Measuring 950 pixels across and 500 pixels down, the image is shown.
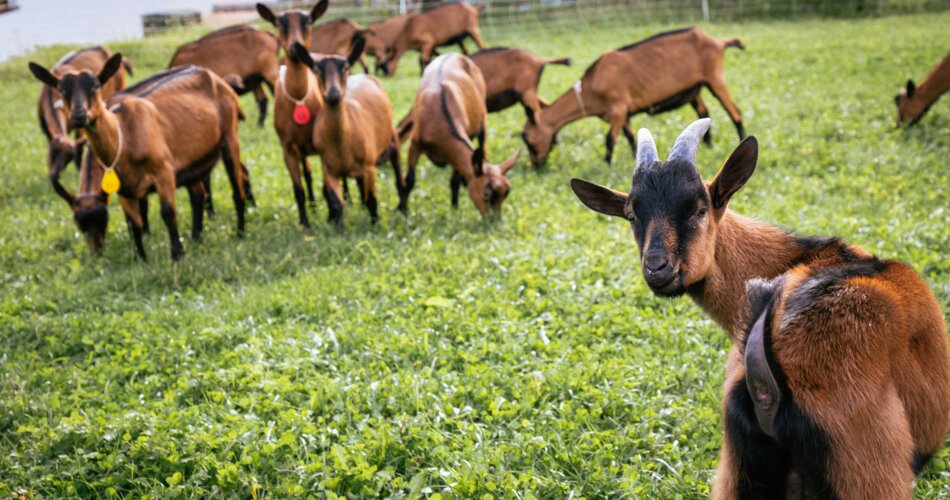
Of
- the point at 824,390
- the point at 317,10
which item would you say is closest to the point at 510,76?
the point at 317,10

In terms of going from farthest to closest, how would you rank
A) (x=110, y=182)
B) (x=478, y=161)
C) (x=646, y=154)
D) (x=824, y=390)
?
(x=478, y=161)
(x=110, y=182)
(x=646, y=154)
(x=824, y=390)

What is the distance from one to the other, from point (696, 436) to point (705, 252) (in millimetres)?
1068

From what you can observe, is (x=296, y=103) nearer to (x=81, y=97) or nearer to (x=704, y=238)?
(x=81, y=97)

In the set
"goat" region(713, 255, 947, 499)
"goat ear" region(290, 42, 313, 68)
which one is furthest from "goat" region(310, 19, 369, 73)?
"goat" region(713, 255, 947, 499)

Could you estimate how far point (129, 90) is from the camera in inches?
314

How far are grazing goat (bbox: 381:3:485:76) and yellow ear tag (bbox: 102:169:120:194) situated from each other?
1111cm

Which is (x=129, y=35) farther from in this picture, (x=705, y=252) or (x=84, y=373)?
(x=705, y=252)

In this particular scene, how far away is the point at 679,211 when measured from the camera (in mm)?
3639

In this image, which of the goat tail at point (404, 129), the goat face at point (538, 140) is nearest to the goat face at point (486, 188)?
the goat tail at point (404, 129)

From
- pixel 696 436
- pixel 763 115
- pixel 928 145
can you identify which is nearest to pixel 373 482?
pixel 696 436

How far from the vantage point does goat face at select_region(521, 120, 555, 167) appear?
1016 centimetres

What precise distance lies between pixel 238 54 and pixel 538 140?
17.3ft

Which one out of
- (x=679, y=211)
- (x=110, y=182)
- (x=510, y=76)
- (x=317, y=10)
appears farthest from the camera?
(x=510, y=76)

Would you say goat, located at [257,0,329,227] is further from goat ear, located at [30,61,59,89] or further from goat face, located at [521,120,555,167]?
goat face, located at [521,120,555,167]
